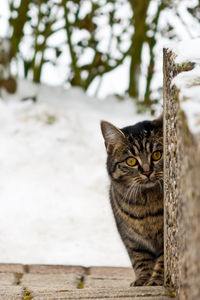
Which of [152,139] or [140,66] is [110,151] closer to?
[152,139]

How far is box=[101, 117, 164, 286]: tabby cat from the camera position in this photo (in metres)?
3.13

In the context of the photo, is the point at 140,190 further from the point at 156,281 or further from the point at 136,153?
the point at 156,281

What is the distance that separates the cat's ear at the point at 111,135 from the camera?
11.1 feet

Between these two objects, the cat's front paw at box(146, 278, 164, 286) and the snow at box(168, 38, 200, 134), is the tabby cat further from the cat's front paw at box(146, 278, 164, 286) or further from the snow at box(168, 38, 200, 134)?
the snow at box(168, 38, 200, 134)

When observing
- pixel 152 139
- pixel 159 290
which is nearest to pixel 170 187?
pixel 159 290

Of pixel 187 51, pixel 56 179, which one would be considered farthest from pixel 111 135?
pixel 56 179

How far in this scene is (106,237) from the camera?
16.8 feet

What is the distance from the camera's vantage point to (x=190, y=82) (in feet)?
6.49

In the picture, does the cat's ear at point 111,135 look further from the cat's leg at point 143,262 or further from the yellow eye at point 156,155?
the cat's leg at point 143,262

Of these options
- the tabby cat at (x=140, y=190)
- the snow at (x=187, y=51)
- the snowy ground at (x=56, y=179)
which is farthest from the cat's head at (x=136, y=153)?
the snowy ground at (x=56, y=179)

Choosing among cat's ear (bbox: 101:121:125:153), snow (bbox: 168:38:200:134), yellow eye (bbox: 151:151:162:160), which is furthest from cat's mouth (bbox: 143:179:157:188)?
snow (bbox: 168:38:200:134)

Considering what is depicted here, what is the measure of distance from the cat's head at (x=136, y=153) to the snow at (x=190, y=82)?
0.67m

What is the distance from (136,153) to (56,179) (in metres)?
3.11

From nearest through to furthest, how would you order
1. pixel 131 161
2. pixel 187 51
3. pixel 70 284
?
pixel 187 51
pixel 131 161
pixel 70 284
